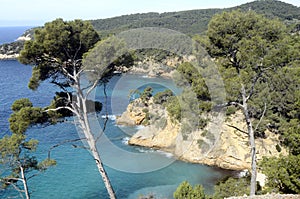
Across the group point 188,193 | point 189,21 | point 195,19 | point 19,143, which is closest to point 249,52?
point 188,193

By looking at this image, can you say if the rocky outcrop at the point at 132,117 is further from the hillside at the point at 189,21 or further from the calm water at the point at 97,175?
the hillside at the point at 189,21

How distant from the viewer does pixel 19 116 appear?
689 cm

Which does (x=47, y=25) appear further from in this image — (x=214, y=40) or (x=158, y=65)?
(x=158, y=65)

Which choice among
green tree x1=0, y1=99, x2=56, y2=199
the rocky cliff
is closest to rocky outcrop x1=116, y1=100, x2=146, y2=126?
the rocky cliff

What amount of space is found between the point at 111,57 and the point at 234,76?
2.87 meters

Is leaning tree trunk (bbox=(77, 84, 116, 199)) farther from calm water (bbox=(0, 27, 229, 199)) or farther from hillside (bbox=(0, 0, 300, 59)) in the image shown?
hillside (bbox=(0, 0, 300, 59))

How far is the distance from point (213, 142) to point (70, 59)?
14103 mm

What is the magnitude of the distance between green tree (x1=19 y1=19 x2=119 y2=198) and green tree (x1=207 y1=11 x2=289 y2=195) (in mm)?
2520

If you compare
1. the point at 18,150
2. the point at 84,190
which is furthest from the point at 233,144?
the point at 18,150

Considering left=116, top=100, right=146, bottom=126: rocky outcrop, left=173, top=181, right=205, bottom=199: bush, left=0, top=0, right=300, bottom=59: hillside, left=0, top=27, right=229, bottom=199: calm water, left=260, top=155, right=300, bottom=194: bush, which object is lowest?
left=0, top=27, right=229, bottom=199: calm water

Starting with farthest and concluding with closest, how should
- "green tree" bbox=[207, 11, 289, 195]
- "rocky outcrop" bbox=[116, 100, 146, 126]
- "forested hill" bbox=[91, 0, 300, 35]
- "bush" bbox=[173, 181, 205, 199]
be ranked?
"forested hill" bbox=[91, 0, 300, 35], "rocky outcrop" bbox=[116, 100, 146, 126], "bush" bbox=[173, 181, 205, 199], "green tree" bbox=[207, 11, 289, 195]

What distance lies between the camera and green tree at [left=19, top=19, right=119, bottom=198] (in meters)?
6.86

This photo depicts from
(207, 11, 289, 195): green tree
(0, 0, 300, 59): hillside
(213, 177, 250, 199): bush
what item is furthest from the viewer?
(0, 0, 300, 59): hillside

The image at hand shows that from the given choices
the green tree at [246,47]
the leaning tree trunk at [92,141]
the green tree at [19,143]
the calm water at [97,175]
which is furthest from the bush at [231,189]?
the green tree at [19,143]
